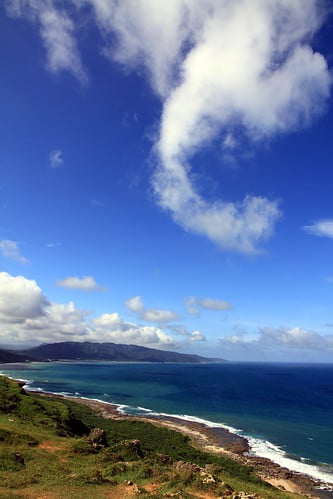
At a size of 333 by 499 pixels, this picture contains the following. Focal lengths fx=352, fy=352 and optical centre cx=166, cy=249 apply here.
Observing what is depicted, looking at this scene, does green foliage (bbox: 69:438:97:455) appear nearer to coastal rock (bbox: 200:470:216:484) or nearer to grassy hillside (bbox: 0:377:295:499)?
grassy hillside (bbox: 0:377:295:499)

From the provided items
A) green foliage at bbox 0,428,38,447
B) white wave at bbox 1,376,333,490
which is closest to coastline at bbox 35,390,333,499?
white wave at bbox 1,376,333,490

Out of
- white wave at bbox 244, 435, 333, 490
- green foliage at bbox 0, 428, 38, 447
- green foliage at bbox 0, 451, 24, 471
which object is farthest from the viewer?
white wave at bbox 244, 435, 333, 490

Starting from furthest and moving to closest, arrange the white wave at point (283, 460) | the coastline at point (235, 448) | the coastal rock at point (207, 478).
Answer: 1. the white wave at point (283, 460)
2. the coastline at point (235, 448)
3. the coastal rock at point (207, 478)

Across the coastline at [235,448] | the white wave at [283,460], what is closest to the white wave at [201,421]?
the coastline at [235,448]

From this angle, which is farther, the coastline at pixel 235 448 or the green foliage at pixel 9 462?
the coastline at pixel 235 448

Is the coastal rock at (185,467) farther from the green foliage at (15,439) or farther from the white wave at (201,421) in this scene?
the white wave at (201,421)

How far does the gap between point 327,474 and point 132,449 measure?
3984 cm

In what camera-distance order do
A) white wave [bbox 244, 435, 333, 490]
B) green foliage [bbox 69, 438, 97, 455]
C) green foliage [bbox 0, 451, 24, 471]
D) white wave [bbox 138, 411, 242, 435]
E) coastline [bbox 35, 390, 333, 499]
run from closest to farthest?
1. green foliage [bbox 0, 451, 24, 471]
2. green foliage [bbox 69, 438, 97, 455]
3. coastline [bbox 35, 390, 333, 499]
4. white wave [bbox 244, 435, 333, 490]
5. white wave [bbox 138, 411, 242, 435]

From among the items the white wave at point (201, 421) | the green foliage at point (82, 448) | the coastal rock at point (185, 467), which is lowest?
the white wave at point (201, 421)

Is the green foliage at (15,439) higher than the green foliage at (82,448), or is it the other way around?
the green foliage at (15,439)

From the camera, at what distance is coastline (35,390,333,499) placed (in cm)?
5364

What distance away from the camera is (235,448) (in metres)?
72.4

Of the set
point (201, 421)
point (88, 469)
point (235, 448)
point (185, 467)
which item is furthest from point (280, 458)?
point (88, 469)

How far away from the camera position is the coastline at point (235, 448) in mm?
53644
